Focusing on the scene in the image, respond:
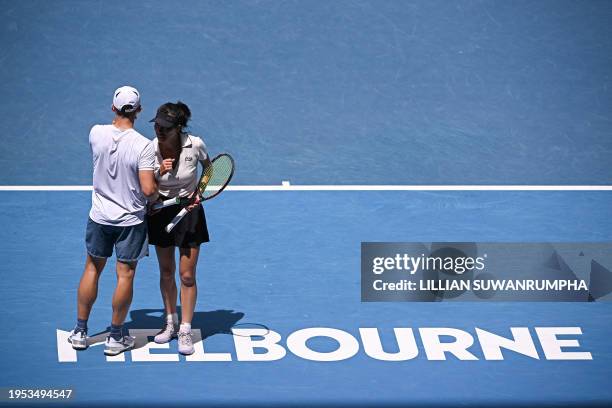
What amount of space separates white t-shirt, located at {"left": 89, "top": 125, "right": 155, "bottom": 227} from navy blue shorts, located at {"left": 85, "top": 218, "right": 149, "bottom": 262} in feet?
0.18

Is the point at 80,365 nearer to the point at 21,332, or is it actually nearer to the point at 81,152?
the point at 21,332

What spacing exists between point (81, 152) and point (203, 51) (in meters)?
2.25

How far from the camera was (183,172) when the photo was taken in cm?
892

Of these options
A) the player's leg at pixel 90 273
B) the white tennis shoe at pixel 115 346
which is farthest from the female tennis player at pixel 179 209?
the player's leg at pixel 90 273

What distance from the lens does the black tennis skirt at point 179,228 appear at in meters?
9.02

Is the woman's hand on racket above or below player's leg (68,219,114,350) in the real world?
above

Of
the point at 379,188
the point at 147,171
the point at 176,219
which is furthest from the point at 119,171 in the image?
the point at 379,188

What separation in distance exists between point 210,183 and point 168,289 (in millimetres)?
914

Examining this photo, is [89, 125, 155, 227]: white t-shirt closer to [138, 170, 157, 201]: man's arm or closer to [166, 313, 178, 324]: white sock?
[138, 170, 157, 201]: man's arm

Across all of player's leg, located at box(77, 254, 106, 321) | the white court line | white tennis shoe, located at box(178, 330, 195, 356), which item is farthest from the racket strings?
the white court line

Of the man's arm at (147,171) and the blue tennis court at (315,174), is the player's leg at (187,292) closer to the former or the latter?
the blue tennis court at (315,174)

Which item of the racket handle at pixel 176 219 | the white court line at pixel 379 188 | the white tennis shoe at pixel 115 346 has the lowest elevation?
the white tennis shoe at pixel 115 346

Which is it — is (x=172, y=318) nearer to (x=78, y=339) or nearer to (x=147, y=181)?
(x=78, y=339)

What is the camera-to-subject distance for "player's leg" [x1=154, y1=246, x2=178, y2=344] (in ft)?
30.1
